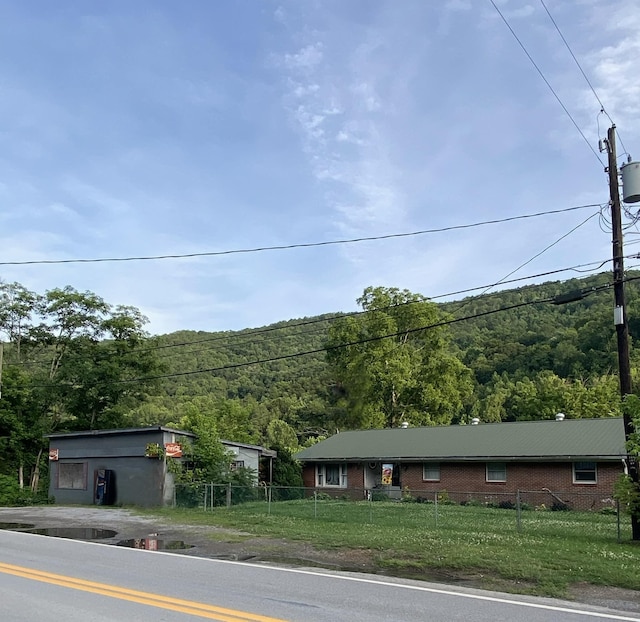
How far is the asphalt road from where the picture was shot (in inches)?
315

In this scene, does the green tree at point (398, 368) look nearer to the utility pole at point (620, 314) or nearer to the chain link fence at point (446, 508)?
the chain link fence at point (446, 508)

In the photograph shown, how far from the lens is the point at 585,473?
30.2 metres

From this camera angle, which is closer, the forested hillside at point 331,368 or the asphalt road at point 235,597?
the asphalt road at point 235,597

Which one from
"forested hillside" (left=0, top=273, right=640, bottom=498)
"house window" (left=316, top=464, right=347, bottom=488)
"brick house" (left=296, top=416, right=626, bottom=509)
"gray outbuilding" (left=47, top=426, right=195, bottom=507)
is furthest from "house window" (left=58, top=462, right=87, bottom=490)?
"house window" (left=316, top=464, right=347, bottom=488)

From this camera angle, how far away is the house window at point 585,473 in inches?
1180

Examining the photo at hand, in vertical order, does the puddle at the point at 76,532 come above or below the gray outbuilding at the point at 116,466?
below

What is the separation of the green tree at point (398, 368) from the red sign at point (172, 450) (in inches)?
931

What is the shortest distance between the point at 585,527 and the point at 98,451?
2201cm

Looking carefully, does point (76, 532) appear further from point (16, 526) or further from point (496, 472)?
Answer: point (496, 472)

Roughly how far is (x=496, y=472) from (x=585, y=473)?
431 centimetres

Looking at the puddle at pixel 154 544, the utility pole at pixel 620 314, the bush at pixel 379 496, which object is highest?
the utility pole at pixel 620 314

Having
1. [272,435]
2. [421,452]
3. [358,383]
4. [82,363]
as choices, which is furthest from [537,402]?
[82,363]

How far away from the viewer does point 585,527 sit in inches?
796

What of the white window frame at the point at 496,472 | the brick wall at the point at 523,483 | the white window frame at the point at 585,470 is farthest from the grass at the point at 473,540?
the white window frame at the point at 496,472
